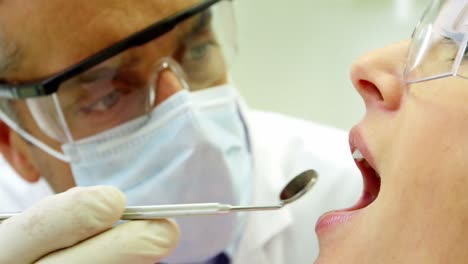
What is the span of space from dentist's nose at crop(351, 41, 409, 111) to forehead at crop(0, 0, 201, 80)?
0.48 meters

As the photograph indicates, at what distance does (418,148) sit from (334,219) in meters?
0.17

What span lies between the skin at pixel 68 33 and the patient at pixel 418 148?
48 centimetres

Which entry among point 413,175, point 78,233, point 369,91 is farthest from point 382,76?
point 78,233

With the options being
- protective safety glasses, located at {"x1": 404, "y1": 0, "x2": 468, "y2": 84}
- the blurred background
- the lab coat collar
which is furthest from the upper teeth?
the blurred background

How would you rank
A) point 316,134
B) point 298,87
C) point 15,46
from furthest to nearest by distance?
1. point 298,87
2. point 316,134
3. point 15,46

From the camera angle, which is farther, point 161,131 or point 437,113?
point 161,131

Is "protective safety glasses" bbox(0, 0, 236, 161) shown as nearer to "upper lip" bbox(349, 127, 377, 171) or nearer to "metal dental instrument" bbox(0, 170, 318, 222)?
"metal dental instrument" bbox(0, 170, 318, 222)

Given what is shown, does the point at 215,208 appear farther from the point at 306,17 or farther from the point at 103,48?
the point at 306,17

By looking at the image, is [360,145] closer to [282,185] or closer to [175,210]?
[175,210]

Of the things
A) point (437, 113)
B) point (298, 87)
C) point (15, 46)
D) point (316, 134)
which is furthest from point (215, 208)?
point (298, 87)

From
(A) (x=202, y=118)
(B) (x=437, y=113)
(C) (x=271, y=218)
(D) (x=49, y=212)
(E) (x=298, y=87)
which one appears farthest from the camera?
(E) (x=298, y=87)

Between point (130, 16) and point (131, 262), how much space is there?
483 millimetres

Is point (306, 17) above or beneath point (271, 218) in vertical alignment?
above

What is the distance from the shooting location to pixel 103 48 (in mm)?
964
